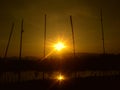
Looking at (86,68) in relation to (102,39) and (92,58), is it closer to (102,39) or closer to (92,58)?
(92,58)

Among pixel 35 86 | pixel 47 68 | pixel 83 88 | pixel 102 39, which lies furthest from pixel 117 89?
pixel 47 68

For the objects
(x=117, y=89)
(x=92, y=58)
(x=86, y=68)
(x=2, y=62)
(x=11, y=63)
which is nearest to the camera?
(x=117, y=89)

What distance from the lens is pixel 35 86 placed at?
2500 cm

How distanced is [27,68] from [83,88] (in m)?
23.7

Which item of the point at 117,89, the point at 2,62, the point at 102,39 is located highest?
the point at 102,39

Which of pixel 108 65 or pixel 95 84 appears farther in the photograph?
pixel 108 65

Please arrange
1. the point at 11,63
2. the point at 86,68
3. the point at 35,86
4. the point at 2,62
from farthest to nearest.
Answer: the point at 86,68 → the point at 11,63 → the point at 2,62 → the point at 35,86

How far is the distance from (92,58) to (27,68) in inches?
459

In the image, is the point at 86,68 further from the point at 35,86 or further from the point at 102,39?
the point at 35,86

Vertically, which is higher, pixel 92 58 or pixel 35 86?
pixel 92 58

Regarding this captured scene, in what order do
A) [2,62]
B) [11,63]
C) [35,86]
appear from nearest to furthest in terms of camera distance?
1. [35,86]
2. [2,62]
3. [11,63]

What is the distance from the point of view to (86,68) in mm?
49031

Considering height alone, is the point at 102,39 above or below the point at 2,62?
above

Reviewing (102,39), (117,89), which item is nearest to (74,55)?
(102,39)
